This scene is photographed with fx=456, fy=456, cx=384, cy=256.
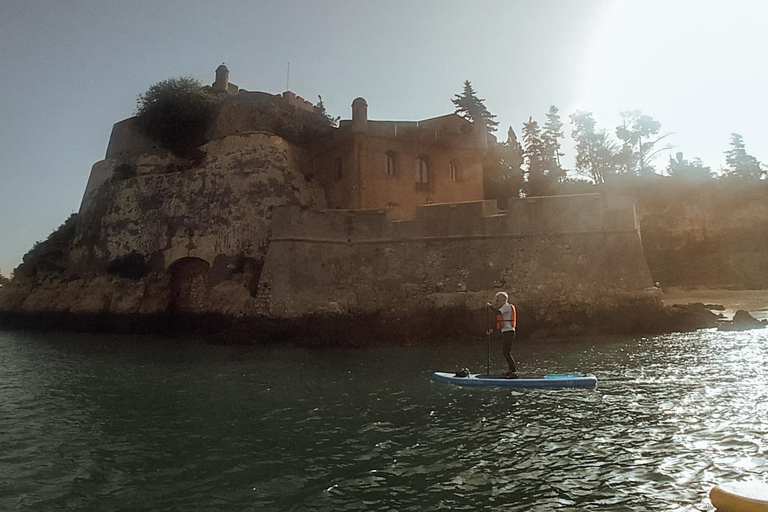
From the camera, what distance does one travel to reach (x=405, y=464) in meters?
5.24

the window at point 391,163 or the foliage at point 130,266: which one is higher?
the window at point 391,163

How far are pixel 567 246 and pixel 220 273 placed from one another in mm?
13729

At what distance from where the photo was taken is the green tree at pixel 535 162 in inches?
1219

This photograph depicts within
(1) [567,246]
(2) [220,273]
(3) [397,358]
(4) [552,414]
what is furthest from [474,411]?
(2) [220,273]

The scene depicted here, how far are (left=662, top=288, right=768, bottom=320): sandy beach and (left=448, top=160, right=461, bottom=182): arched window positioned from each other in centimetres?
1146

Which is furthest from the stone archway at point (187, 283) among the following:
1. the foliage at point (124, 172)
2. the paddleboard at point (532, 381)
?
the paddleboard at point (532, 381)

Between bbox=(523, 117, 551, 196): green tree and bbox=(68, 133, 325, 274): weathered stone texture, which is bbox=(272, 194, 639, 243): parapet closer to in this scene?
bbox=(68, 133, 325, 274): weathered stone texture

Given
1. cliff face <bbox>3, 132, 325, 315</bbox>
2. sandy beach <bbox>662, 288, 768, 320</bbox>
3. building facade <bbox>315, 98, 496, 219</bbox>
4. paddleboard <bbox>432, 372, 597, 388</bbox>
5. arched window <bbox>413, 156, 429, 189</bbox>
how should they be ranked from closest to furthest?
1. paddleboard <bbox>432, 372, 597, 388</bbox>
2. cliff face <bbox>3, 132, 325, 315</bbox>
3. sandy beach <bbox>662, 288, 768, 320</bbox>
4. building facade <bbox>315, 98, 496, 219</bbox>
5. arched window <bbox>413, 156, 429, 189</bbox>

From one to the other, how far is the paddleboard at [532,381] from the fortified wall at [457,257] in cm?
721

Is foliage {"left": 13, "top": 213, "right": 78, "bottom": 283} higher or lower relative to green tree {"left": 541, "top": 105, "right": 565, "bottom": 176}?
lower

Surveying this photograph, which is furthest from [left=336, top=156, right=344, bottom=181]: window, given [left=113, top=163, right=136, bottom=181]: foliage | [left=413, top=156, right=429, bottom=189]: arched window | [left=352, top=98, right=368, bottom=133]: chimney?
[left=113, top=163, right=136, bottom=181]: foliage

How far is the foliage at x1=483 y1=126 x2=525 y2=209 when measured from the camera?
94.4 ft

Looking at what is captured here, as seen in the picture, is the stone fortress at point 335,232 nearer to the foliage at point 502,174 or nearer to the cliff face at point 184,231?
the cliff face at point 184,231

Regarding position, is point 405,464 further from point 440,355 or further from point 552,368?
point 440,355
